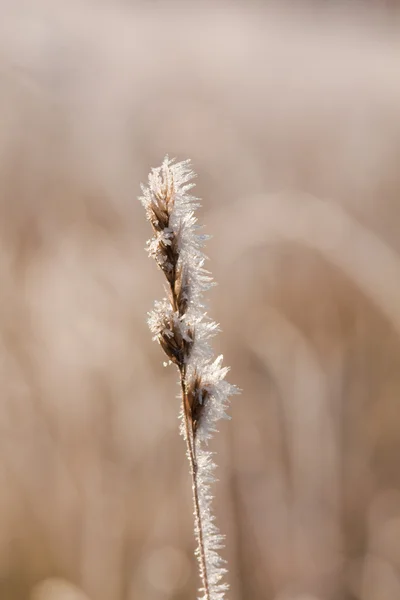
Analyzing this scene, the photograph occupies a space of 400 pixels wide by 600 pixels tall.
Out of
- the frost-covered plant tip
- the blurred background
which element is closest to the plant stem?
the frost-covered plant tip

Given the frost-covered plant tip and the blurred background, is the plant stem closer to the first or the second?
the frost-covered plant tip

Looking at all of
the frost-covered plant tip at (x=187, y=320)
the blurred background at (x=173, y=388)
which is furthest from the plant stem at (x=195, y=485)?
the blurred background at (x=173, y=388)

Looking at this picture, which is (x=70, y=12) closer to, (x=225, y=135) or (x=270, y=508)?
(x=225, y=135)

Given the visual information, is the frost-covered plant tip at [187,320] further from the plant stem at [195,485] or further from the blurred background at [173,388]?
the blurred background at [173,388]

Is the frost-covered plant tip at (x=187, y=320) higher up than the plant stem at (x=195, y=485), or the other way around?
the frost-covered plant tip at (x=187, y=320)

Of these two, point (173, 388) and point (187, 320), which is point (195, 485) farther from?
point (173, 388)

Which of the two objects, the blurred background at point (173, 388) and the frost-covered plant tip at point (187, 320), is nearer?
the frost-covered plant tip at point (187, 320)

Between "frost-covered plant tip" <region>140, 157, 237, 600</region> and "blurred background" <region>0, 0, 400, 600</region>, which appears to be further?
"blurred background" <region>0, 0, 400, 600</region>

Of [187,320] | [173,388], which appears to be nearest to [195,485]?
[187,320]

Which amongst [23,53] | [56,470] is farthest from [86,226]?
[23,53]
